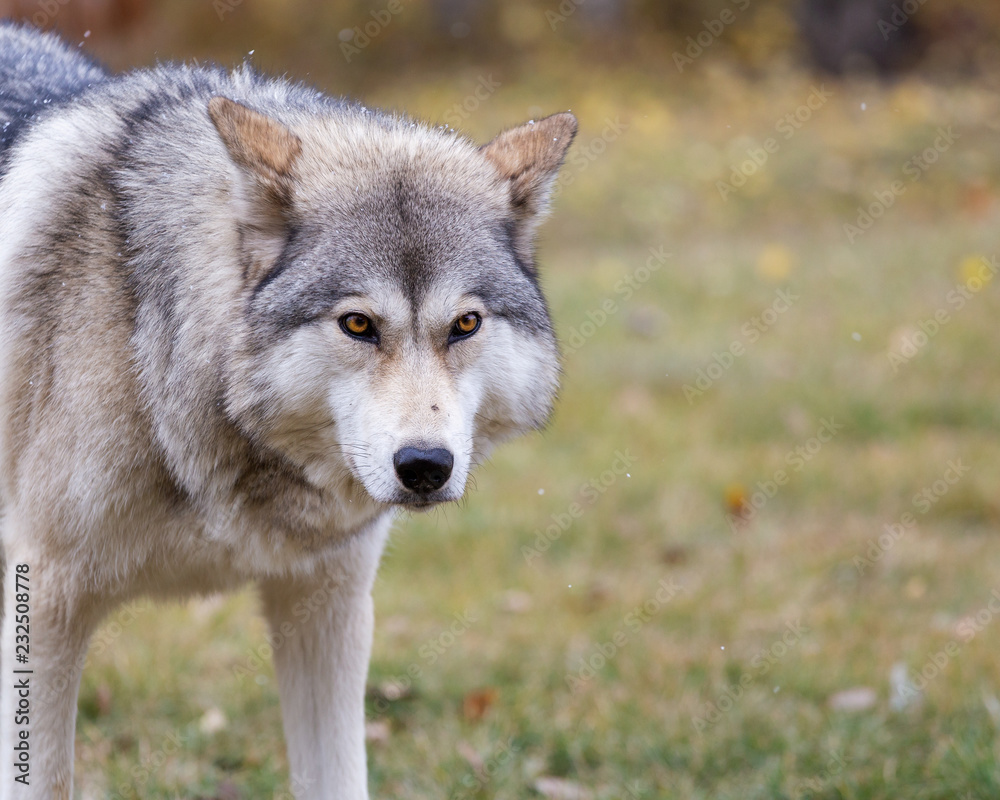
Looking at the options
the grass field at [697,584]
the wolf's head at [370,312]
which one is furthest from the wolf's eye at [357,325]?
the grass field at [697,584]

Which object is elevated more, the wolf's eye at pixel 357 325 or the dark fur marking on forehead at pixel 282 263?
the dark fur marking on forehead at pixel 282 263

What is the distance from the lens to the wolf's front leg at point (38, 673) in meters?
2.67

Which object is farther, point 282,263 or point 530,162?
point 530,162

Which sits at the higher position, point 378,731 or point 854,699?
point 854,699

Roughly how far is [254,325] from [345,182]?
422 mm

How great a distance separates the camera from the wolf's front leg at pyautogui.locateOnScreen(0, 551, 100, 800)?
2668 millimetres

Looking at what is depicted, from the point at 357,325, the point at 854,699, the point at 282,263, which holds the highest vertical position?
the point at 282,263

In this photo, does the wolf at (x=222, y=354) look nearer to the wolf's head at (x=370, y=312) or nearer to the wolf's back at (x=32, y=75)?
the wolf's head at (x=370, y=312)

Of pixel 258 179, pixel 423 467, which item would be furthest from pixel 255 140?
pixel 423 467

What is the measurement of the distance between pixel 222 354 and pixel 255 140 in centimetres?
50

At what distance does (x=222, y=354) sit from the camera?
2598mm

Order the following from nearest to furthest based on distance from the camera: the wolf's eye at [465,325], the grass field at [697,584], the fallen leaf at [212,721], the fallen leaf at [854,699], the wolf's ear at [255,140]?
the wolf's ear at [255,140] < the wolf's eye at [465,325] < the grass field at [697,584] < the fallen leaf at [212,721] < the fallen leaf at [854,699]

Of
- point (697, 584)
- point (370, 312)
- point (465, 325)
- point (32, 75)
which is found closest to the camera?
point (370, 312)

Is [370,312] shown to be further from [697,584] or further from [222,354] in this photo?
[697,584]
